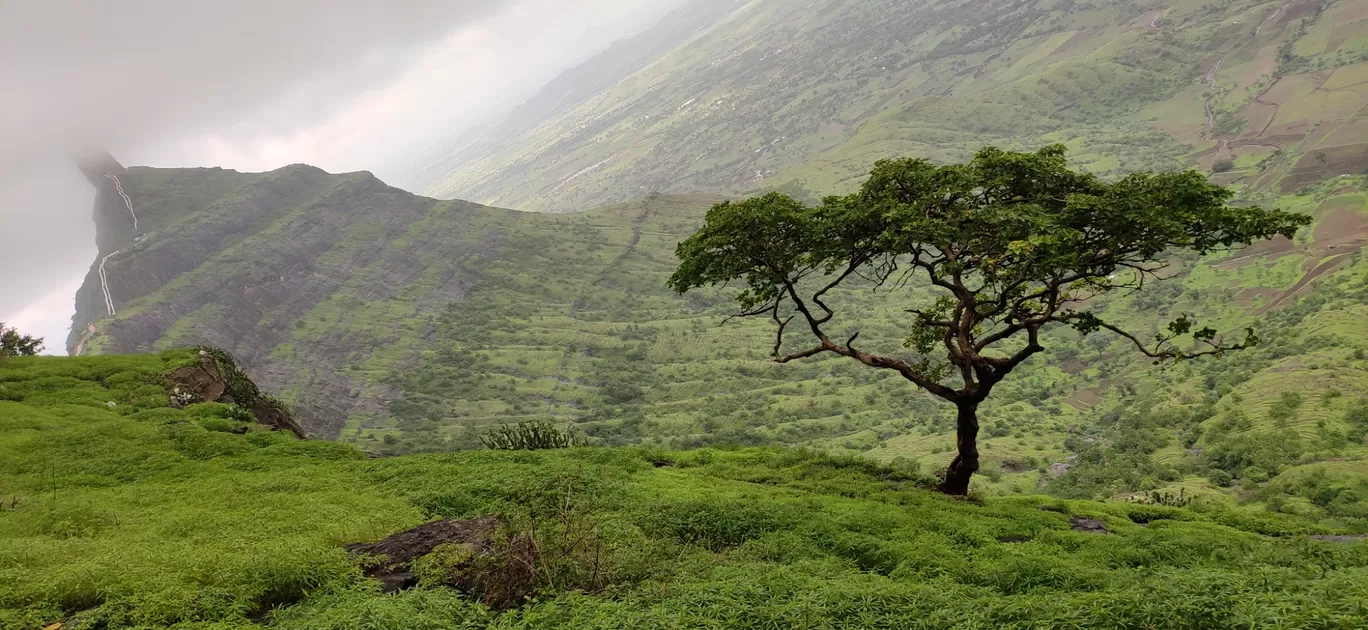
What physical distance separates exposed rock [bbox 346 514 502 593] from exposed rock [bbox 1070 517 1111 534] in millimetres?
16076

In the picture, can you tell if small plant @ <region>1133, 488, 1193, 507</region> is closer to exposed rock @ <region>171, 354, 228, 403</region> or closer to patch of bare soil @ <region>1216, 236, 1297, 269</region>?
exposed rock @ <region>171, 354, 228, 403</region>

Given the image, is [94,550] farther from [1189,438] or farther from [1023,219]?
[1189,438]

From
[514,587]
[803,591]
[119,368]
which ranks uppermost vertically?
[119,368]

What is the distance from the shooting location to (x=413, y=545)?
1352 cm

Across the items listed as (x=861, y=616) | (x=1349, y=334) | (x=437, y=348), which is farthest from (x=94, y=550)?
(x=437, y=348)

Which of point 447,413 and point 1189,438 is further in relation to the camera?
point 447,413

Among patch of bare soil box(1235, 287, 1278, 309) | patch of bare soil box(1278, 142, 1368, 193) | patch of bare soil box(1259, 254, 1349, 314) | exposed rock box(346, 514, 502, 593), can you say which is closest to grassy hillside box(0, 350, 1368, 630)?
exposed rock box(346, 514, 502, 593)

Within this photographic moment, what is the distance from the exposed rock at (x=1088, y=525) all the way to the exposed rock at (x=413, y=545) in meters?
16.1

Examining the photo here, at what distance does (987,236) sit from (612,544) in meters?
14.2

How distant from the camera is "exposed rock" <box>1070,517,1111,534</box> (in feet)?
60.6

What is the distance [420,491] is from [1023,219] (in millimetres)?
19267

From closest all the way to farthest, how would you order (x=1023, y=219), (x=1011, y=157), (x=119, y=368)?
(x=1023, y=219) → (x=1011, y=157) → (x=119, y=368)

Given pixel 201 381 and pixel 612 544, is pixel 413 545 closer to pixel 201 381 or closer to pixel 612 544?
pixel 612 544

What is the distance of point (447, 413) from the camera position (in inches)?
6206
